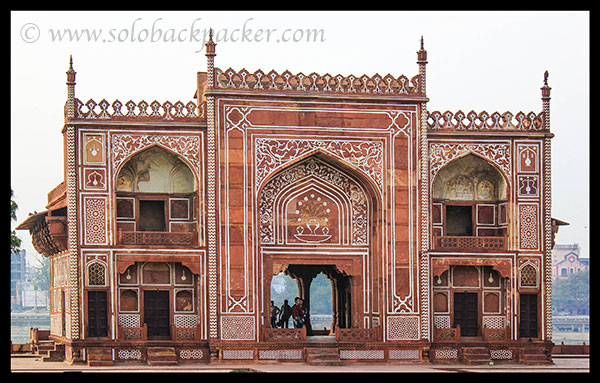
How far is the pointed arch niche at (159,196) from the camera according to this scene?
93.4ft

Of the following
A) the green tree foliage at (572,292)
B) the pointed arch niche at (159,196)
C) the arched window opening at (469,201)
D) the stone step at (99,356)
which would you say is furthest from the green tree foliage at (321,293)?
the stone step at (99,356)

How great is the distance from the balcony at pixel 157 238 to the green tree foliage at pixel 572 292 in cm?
8232

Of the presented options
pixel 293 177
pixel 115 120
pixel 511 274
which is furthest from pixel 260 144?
pixel 511 274

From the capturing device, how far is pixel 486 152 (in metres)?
29.7

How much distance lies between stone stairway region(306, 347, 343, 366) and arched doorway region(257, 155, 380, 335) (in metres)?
1.23

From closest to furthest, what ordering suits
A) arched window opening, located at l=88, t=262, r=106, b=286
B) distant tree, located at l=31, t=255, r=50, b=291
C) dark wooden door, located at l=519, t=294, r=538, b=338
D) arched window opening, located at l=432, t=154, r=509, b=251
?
arched window opening, located at l=88, t=262, r=106, b=286 → dark wooden door, located at l=519, t=294, r=538, b=338 → arched window opening, located at l=432, t=154, r=509, b=251 → distant tree, located at l=31, t=255, r=50, b=291

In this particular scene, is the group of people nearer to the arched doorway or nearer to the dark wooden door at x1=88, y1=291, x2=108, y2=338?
the arched doorway

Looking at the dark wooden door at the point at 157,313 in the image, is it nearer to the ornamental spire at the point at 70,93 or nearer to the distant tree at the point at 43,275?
the ornamental spire at the point at 70,93

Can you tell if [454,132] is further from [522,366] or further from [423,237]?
[522,366]

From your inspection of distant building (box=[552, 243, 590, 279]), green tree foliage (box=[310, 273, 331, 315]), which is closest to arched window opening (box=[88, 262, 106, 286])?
green tree foliage (box=[310, 273, 331, 315])

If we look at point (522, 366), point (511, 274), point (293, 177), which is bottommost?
point (522, 366)

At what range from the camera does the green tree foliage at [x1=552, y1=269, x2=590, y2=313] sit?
10569 cm

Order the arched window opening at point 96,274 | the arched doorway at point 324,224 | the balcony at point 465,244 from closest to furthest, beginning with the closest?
the arched window opening at point 96,274, the arched doorway at point 324,224, the balcony at point 465,244

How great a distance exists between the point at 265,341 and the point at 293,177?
455cm
